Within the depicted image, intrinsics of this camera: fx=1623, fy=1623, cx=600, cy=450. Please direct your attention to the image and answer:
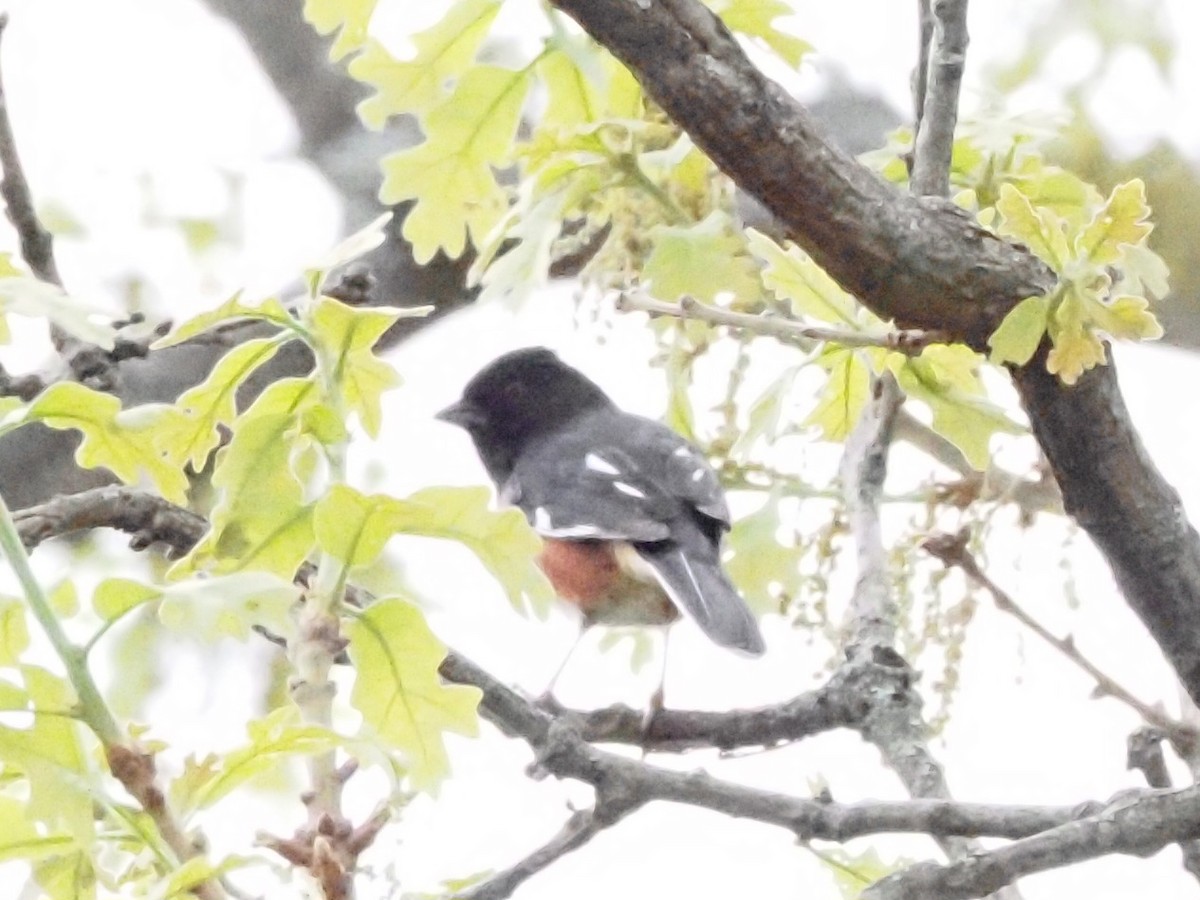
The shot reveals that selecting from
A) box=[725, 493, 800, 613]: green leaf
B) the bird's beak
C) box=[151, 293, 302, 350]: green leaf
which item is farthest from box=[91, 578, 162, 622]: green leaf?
the bird's beak

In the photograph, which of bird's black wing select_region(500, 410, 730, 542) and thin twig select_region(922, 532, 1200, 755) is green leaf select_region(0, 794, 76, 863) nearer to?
thin twig select_region(922, 532, 1200, 755)

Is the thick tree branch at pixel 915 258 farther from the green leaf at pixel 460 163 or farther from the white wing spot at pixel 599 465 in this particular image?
the white wing spot at pixel 599 465

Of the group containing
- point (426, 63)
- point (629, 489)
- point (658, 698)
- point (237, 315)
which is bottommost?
point (658, 698)

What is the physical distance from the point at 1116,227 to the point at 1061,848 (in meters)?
0.24

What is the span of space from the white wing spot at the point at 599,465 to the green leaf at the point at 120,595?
0.97m

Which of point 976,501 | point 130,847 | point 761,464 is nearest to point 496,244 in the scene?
point 761,464

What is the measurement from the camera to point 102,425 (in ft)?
2.07

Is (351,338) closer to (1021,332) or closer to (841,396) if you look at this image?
(1021,332)

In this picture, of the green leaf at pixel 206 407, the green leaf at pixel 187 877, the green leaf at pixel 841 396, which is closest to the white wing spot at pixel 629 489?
the green leaf at pixel 841 396

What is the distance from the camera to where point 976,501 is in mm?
1043

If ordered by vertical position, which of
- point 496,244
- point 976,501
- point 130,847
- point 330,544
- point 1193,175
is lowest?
point 130,847

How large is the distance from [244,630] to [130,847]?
0.08m

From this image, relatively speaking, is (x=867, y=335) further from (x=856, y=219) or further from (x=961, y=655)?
(x=961, y=655)

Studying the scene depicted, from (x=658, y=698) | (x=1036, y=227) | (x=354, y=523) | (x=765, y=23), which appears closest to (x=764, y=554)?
(x=658, y=698)
